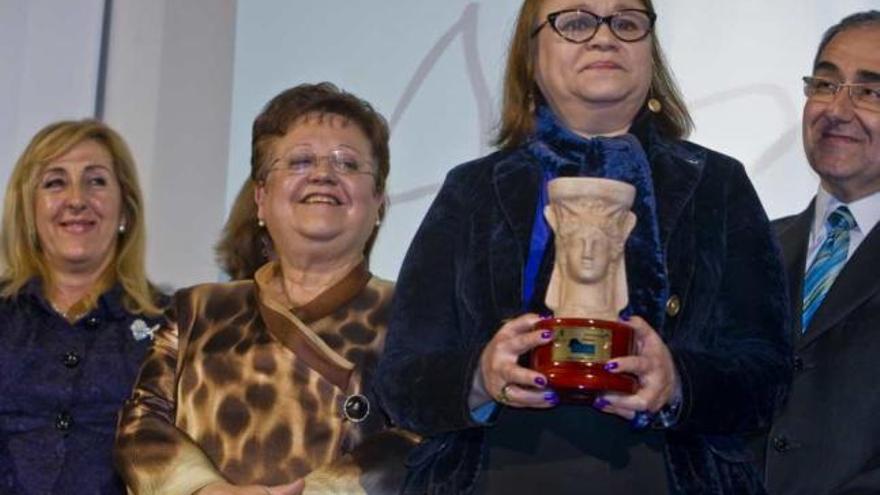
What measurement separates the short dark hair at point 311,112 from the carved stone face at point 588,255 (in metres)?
1.08

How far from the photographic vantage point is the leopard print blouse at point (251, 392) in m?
2.97

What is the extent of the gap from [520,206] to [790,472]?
91cm

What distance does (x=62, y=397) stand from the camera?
11.7ft

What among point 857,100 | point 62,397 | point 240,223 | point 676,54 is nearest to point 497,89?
point 676,54

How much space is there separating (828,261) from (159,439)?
1405mm

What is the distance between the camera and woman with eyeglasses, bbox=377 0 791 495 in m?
2.21

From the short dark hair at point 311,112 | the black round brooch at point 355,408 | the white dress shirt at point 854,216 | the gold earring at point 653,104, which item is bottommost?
the black round brooch at point 355,408

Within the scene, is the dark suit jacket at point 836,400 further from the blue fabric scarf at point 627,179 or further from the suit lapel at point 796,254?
the blue fabric scarf at point 627,179

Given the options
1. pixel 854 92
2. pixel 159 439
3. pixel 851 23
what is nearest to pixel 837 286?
pixel 854 92

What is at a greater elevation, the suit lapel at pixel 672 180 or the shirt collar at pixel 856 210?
the suit lapel at pixel 672 180

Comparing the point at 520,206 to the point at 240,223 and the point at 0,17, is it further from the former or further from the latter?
the point at 0,17

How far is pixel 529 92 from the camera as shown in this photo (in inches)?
102

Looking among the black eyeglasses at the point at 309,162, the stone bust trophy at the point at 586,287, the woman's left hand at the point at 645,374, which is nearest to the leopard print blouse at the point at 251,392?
the black eyeglasses at the point at 309,162

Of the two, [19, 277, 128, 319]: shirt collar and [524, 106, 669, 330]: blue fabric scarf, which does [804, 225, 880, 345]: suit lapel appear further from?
[19, 277, 128, 319]: shirt collar
